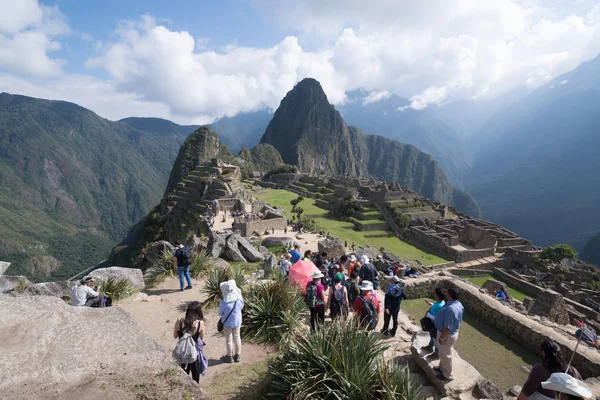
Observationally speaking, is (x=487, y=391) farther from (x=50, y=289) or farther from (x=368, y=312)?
(x=50, y=289)

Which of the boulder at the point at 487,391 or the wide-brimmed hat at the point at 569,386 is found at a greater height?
the wide-brimmed hat at the point at 569,386

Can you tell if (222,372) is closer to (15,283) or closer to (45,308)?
(45,308)

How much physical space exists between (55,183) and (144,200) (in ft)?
144

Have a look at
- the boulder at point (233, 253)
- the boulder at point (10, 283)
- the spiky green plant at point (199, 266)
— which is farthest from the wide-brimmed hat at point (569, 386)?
the boulder at point (10, 283)

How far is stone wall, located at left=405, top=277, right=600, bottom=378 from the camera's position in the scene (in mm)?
7234

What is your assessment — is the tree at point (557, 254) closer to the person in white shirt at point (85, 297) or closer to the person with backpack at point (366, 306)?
the person with backpack at point (366, 306)

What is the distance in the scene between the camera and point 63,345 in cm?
387

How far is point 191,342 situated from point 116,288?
5.77m

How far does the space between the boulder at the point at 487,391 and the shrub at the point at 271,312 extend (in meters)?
3.25

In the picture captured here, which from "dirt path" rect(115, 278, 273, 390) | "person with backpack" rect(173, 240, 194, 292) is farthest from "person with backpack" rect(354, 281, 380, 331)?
"person with backpack" rect(173, 240, 194, 292)

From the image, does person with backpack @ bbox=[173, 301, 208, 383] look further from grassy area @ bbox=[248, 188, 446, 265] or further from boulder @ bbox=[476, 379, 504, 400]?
grassy area @ bbox=[248, 188, 446, 265]

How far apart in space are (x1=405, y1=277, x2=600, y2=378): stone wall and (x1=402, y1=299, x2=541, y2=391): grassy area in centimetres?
21

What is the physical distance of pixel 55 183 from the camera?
169500 millimetres

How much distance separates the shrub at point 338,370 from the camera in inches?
150
